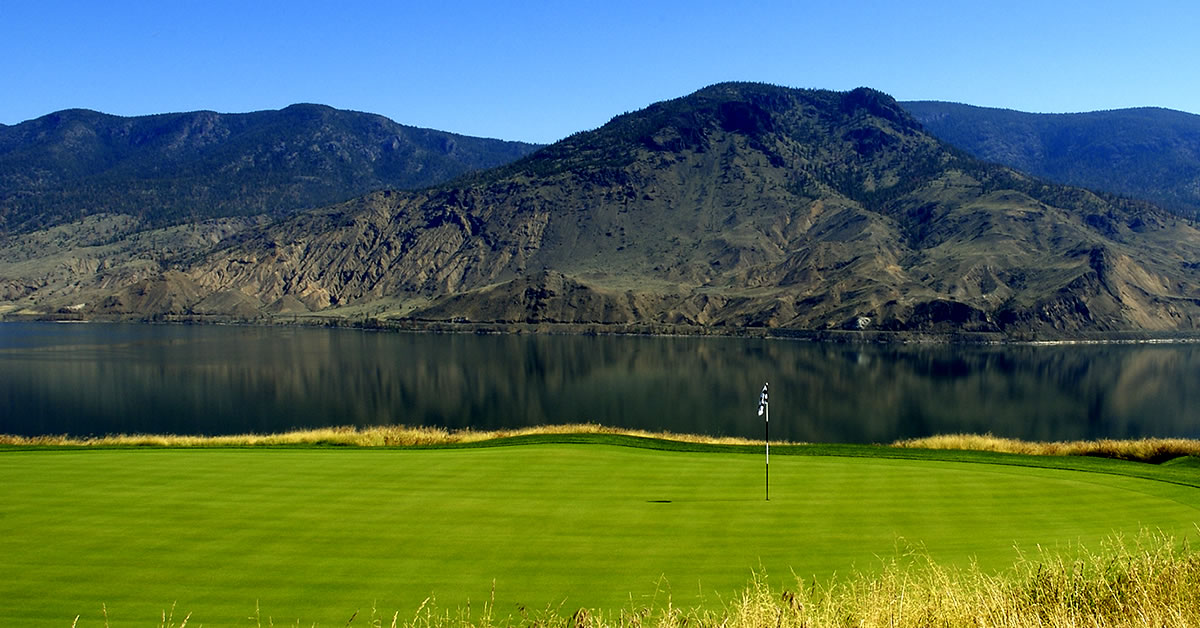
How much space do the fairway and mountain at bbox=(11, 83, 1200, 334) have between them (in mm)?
92674

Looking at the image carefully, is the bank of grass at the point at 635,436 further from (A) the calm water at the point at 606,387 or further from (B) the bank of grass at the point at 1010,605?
(B) the bank of grass at the point at 1010,605

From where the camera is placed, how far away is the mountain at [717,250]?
110m

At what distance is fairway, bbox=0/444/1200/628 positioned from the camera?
9.12 meters

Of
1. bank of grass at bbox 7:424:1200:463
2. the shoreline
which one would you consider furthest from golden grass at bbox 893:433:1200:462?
the shoreline

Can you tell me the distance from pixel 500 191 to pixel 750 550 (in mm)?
168044

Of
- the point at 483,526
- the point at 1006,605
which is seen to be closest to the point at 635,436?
the point at 483,526

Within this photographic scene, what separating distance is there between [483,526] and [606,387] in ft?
139

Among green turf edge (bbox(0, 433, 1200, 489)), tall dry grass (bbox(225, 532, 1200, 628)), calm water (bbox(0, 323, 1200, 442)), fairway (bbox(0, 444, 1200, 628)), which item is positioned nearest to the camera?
tall dry grass (bbox(225, 532, 1200, 628))

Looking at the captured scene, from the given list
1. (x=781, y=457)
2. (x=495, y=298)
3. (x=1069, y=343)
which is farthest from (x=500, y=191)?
(x=781, y=457)

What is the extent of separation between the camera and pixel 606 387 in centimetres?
5388

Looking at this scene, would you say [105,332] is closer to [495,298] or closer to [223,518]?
[495,298]

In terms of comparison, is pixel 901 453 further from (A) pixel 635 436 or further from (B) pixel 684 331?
(B) pixel 684 331

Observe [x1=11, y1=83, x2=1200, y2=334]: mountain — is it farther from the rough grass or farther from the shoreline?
the rough grass

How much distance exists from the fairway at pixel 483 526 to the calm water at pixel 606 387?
70.9ft
